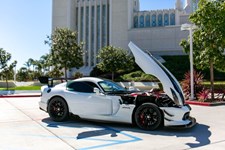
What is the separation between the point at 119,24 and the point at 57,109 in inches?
1946

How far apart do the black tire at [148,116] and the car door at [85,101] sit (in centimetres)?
83

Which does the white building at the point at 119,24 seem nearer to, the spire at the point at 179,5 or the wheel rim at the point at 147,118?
the spire at the point at 179,5

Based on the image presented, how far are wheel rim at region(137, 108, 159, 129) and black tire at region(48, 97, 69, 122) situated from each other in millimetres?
2325

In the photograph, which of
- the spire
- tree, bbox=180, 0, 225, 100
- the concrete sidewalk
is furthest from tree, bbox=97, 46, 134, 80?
the spire

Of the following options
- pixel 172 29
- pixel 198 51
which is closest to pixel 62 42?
pixel 198 51

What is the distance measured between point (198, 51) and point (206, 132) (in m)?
10.6

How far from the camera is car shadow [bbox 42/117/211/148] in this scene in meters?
5.79

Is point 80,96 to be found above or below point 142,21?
below

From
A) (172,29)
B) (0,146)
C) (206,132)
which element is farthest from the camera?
(172,29)

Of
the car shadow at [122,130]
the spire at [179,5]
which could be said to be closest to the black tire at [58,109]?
the car shadow at [122,130]

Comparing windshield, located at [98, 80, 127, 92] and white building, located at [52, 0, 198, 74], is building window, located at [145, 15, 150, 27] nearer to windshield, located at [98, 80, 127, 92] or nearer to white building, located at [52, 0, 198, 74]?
white building, located at [52, 0, 198, 74]

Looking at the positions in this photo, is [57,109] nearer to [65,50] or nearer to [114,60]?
[65,50]

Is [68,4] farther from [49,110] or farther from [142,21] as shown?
[49,110]

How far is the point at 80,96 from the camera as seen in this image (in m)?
7.36
